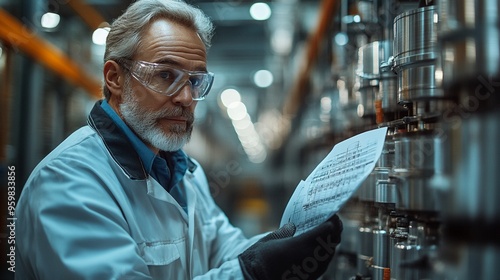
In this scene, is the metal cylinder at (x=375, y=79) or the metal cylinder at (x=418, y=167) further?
the metal cylinder at (x=375, y=79)

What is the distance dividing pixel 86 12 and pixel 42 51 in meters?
0.48

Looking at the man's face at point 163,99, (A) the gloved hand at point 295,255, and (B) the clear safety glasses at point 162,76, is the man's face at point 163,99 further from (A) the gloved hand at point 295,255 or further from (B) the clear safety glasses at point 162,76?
(A) the gloved hand at point 295,255

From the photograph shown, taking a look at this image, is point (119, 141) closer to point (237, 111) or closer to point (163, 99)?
Answer: point (163, 99)

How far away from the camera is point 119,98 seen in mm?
1520

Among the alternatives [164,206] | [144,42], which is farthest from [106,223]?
[144,42]

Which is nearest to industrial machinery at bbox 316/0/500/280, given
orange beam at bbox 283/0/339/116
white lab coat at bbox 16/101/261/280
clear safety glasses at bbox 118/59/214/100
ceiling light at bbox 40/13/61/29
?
white lab coat at bbox 16/101/261/280

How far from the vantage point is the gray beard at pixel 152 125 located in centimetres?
142

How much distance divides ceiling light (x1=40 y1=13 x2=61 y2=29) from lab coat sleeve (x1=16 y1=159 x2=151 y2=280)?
1496 mm

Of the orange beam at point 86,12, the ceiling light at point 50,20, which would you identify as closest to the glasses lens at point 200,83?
the ceiling light at point 50,20

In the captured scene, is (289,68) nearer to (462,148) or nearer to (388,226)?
(388,226)

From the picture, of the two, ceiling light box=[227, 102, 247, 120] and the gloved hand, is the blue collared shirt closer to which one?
the gloved hand

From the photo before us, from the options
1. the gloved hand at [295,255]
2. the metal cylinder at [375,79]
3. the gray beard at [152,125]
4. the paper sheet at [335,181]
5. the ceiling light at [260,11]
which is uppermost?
the ceiling light at [260,11]

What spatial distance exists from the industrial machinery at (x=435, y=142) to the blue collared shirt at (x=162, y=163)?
58cm

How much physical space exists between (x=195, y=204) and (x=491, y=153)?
41.7 inches
